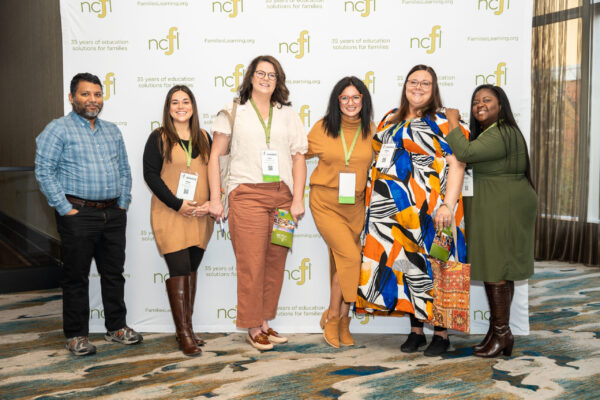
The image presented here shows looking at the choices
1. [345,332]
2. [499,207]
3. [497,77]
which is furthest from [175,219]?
[497,77]

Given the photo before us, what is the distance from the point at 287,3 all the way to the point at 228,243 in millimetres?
1693

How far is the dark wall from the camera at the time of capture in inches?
206

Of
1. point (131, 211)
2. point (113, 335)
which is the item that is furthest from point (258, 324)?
point (131, 211)

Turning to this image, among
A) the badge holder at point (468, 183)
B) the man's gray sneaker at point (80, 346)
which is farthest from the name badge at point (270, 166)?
the man's gray sneaker at point (80, 346)

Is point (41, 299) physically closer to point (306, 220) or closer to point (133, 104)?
point (133, 104)

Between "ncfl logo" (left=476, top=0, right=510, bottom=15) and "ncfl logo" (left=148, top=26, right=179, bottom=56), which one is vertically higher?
"ncfl logo" (left=476, top=0, right=510, bottom=15)

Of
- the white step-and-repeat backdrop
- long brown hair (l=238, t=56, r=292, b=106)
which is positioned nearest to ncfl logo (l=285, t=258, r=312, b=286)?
the white step-and-repeat backdrop

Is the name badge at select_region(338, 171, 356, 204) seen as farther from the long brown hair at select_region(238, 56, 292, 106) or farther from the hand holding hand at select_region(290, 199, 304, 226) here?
the long brown hair at select_region(238, 56, 292, 106)

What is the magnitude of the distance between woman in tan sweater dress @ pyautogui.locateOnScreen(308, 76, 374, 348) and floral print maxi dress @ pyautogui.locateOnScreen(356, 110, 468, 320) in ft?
0.43

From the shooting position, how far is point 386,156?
278 centimetres

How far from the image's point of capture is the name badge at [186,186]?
2887 millimetres

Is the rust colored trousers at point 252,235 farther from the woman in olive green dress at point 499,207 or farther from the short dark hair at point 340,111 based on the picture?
the woman in olive green dress at point 499,207

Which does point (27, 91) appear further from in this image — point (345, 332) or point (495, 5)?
A: point (495, 5)

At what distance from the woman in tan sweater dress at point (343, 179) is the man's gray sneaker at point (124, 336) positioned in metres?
1.22
